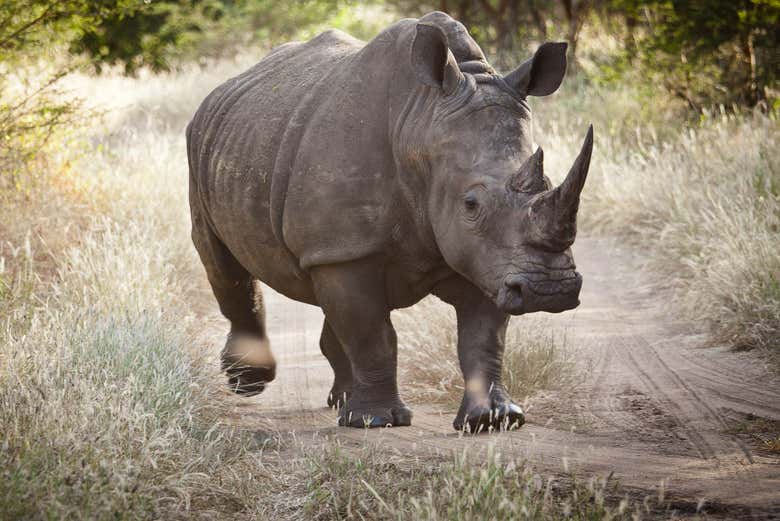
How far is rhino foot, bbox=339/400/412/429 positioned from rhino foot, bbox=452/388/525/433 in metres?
0.26

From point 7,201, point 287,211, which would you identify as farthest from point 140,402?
point 7,201

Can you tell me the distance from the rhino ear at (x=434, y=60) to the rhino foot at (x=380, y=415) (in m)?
1.44

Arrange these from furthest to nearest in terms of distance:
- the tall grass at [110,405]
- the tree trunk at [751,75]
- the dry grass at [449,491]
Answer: the tree trunk at [751,75] → the tall grass at [110,405] → the dry grass at [449,491]

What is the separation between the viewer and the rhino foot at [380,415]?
5227 mm

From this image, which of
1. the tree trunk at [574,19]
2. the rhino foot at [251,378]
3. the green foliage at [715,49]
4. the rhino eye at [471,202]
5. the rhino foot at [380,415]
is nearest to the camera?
the rhino eye at [471,202]

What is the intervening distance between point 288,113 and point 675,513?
2635mm

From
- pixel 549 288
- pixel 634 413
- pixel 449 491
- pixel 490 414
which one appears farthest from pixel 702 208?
pixel 449 491

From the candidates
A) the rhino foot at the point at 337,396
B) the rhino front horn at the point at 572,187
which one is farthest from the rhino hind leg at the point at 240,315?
the rhino front horn at the point at 572,187

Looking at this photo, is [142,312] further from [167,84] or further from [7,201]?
[167,84]

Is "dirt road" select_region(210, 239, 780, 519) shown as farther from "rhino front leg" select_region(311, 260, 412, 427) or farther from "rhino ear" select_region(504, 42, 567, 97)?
"rhino ear" select_region(504, 42, 567, 97)

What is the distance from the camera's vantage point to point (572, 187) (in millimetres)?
4250

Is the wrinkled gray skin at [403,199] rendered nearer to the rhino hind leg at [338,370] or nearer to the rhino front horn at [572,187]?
the rhino front horn at [572,187]

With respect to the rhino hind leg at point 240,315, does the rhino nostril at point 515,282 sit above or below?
above

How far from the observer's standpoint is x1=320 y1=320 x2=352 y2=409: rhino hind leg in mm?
5930
